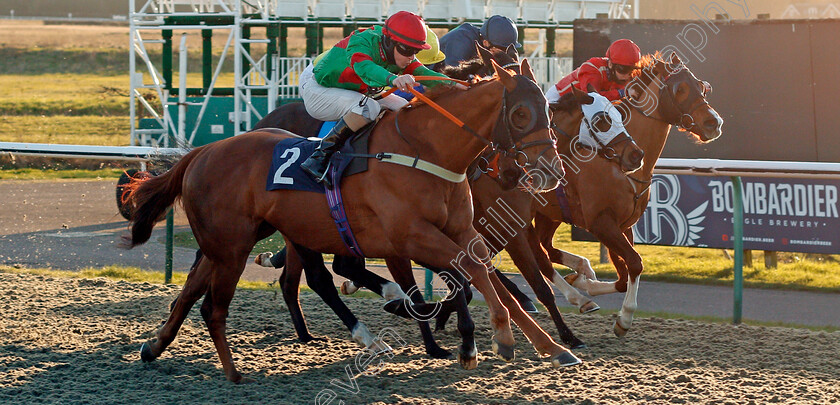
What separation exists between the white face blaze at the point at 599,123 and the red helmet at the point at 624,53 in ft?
1.03

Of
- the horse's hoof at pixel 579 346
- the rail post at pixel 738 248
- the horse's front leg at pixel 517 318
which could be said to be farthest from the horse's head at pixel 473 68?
the rail post at pixel 738 248

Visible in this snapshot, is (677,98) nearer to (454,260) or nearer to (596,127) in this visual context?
(596,127)

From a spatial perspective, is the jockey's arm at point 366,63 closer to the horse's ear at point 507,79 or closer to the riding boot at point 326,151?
the riding boot at point 326,151

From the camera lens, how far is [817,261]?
8.34 m

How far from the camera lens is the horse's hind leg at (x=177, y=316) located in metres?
4.48

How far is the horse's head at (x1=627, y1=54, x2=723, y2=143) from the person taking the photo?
5.34m

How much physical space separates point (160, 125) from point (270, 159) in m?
10.9

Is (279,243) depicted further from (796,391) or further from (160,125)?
(160,125)

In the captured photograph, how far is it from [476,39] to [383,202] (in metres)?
1.71

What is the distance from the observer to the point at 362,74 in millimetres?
4055

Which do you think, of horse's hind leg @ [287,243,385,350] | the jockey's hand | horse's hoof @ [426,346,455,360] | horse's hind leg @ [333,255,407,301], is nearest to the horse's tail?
horse's hind leg @ [287,243,385,350]

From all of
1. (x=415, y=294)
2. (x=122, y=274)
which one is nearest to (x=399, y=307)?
(x=415, y=294)

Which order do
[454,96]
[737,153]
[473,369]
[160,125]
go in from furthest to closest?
[160,125]
[737,153]
[473,369]
[454,96]

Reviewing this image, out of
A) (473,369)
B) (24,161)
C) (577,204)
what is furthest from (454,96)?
(24,161)
